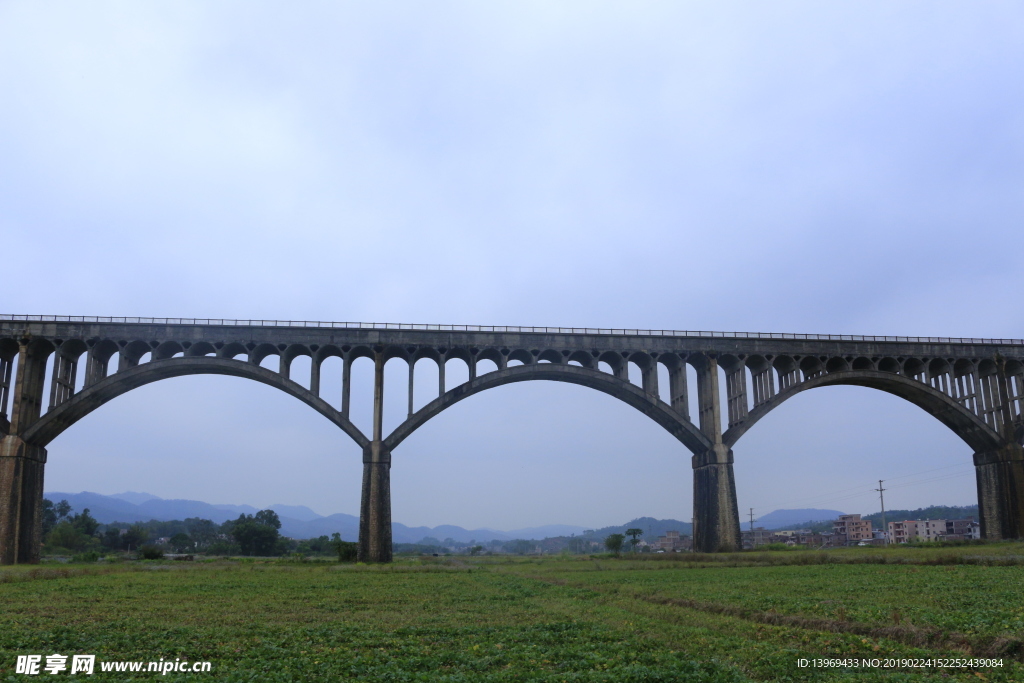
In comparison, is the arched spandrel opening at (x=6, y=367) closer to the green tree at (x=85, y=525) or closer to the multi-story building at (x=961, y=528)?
the green tree at (x=85, y=525)

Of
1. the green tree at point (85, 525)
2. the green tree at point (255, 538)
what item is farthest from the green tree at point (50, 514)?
the green tree at point (255, 538)

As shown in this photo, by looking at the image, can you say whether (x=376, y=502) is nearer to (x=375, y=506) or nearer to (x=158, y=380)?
(x=375, y=506)

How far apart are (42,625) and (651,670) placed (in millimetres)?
15684

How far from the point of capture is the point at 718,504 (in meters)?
57.1

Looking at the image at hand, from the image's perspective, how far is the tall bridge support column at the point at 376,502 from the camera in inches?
2062

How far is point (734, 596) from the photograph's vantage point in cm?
2450

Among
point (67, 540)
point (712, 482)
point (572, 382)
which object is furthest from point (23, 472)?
point (67, 540)

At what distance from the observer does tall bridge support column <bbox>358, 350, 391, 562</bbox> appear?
5238 centimetres

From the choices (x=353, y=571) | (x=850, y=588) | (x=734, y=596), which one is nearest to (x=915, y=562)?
(x=850, y=588)

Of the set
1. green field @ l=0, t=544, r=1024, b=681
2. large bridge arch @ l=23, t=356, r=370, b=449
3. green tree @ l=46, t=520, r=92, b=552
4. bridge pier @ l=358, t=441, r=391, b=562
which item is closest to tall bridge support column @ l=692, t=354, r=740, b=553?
green field @ l=0, t=544, r=1024, b=681

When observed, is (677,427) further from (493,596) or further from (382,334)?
(493,596)

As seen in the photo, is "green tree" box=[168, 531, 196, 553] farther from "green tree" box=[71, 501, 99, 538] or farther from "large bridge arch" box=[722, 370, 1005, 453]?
"large bridge arch" box=[722, 370, 1005, 453]

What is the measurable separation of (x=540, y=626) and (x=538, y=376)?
3863cm

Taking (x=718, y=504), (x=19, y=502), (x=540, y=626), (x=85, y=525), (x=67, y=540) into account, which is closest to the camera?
(x=540, y=626)
